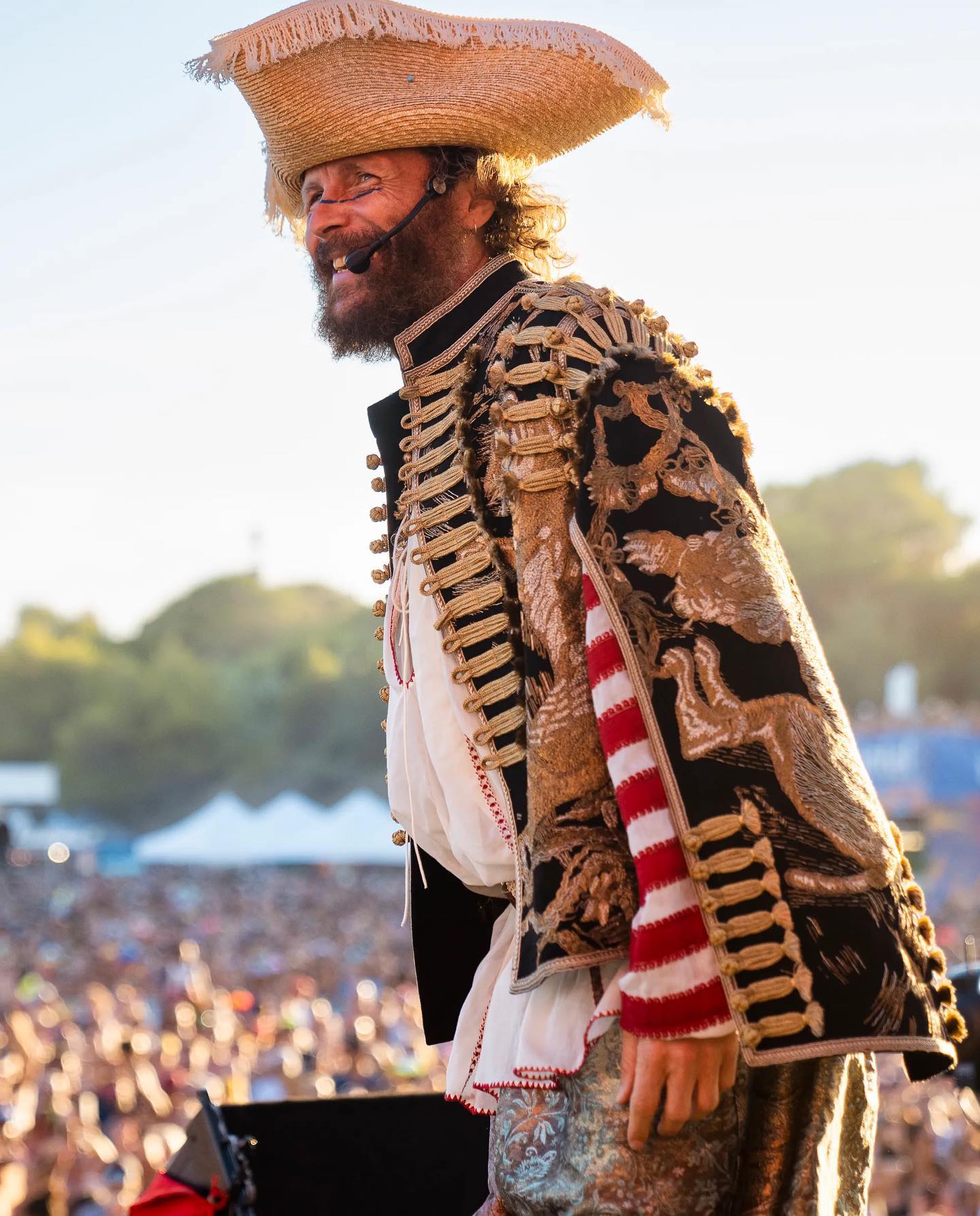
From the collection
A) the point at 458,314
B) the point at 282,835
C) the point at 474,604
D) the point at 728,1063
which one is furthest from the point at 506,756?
the point at 282,835

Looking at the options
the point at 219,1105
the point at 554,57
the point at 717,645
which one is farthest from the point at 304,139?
the point at 219,1105

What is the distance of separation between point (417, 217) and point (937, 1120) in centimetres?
649

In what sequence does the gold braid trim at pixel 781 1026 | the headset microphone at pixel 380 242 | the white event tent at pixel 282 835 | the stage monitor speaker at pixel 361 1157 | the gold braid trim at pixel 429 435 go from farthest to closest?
Result: the white event tent at pixel 282 835
the stage monitor speaker at pixel 361 1157
the headset microphone at pixel 380 242
the gold braid trim at pixel 429 435
the gold braid trim at pixel 781 1026

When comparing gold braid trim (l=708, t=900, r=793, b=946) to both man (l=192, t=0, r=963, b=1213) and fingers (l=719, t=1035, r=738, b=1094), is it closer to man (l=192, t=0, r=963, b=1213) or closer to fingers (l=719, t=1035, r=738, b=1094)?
man (l=192, t=0, r=963, b=1213)

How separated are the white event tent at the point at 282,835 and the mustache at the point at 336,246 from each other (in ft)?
72.8

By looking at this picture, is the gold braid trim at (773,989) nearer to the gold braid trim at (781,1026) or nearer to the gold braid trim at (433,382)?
the gold braid trim at (781,1026)

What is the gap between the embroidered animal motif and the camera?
2.05m

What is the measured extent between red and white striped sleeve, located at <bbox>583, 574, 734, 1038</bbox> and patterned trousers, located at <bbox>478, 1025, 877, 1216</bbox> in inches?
6.7

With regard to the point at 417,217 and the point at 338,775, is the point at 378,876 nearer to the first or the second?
the point at 338,775

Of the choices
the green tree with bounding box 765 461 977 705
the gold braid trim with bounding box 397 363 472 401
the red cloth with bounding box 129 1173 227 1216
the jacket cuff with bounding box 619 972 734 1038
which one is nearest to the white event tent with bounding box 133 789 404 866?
the red cloth with bounding box 129 1173 227 1216

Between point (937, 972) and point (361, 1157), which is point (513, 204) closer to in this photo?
point (937, 972)

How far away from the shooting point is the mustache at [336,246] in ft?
9.09

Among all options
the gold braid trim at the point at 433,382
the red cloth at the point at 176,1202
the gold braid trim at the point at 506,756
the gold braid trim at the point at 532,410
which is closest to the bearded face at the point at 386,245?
the gold braid trim at the point at 433,382

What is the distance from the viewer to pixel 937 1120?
24.5 feet
